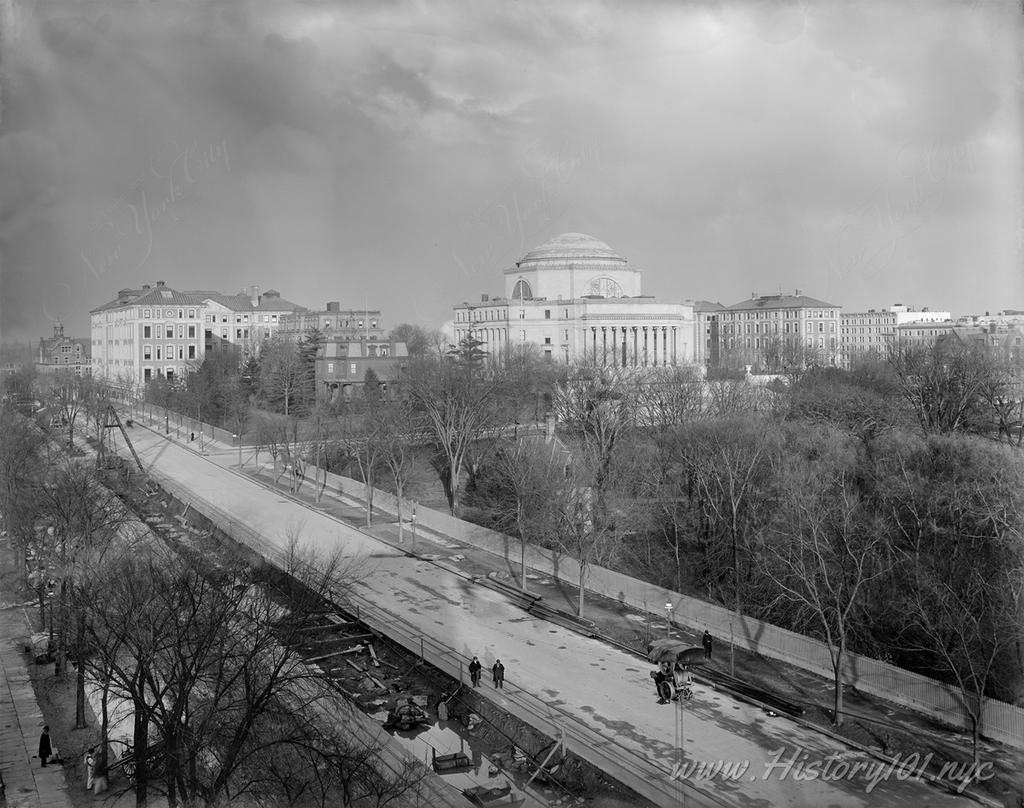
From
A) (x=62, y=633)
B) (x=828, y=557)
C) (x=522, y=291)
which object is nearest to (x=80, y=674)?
(x=62, y=633)

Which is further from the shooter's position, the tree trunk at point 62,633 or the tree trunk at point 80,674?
the tree trunk at point 62,633

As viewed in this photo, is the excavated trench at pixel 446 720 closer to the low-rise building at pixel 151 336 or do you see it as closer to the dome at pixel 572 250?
the low-rise building at pixel 151 336

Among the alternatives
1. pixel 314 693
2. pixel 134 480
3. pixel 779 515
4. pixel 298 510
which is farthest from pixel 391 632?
pixel 134 480

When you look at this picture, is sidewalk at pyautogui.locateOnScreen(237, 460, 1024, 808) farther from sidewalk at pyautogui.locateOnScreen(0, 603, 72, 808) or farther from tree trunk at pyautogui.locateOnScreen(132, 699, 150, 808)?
sidewalk at pyautogui.locateOnScreen(0, 603, 72, 808)

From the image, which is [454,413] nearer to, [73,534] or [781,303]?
[73,534]

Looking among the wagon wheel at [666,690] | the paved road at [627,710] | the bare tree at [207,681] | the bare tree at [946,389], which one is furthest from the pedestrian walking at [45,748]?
the bare tree at [946,389]

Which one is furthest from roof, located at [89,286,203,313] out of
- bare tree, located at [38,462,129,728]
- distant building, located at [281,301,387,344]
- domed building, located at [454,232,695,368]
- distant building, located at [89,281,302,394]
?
bare tree, located at [38,462,129,728]

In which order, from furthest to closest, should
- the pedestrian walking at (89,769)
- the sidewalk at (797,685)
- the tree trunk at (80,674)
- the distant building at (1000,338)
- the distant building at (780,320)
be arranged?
the distant building at (780,320) < the distant building at (1000,338) < the tree trunk at (80,674) < the sidewalk at (797,685) < the pedestrian walking at (89,769)
